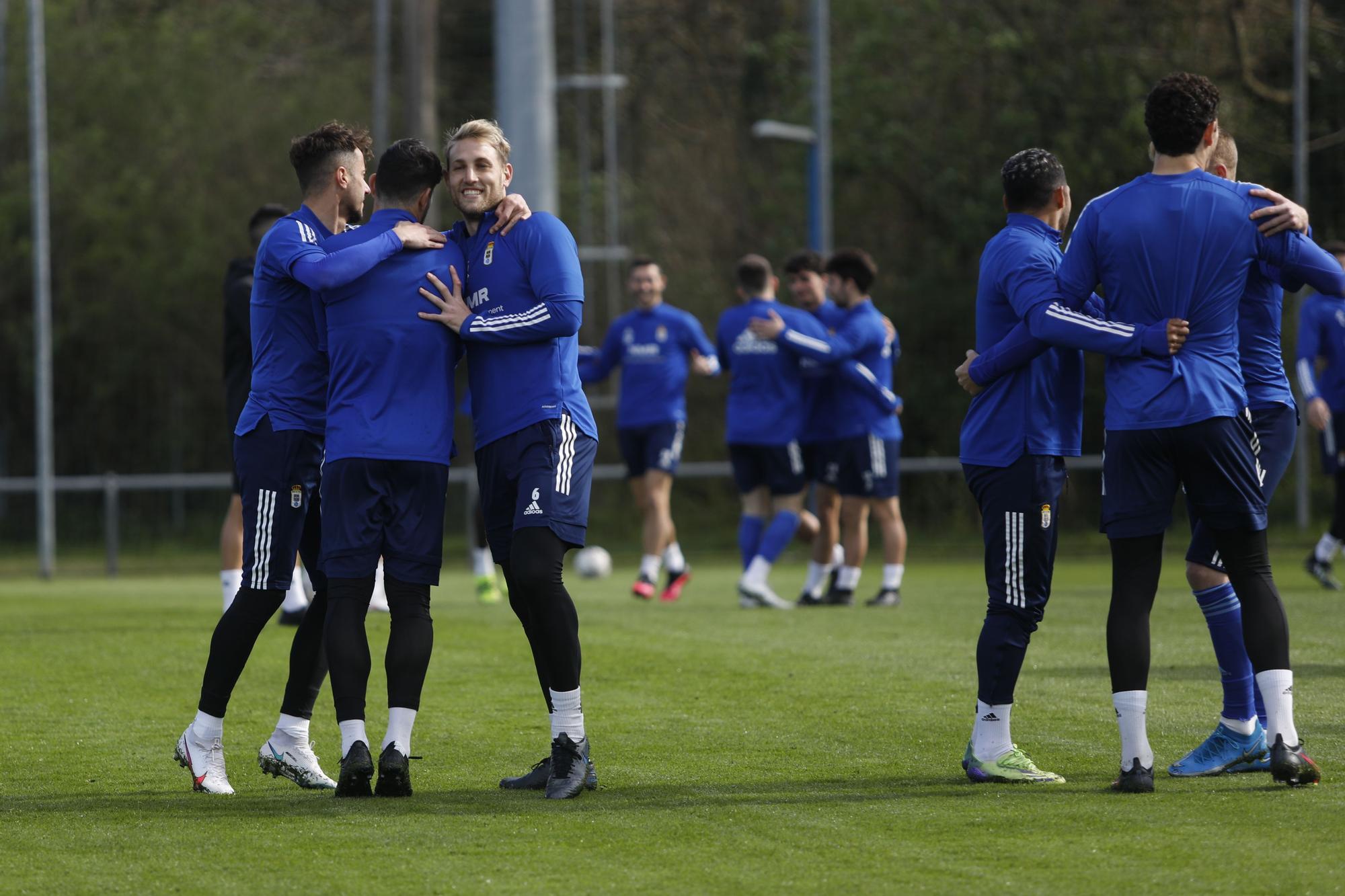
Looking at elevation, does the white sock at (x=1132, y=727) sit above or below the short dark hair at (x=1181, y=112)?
below

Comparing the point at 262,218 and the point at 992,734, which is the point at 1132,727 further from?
the point at 262,218

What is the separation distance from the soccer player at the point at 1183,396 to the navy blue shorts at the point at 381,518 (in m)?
2.00

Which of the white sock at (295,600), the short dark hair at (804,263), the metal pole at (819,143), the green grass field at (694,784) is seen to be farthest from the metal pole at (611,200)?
the green grass field at (694,784)

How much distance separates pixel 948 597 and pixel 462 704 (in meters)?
6.38

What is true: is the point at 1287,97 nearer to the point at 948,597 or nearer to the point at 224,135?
the point at 948,597

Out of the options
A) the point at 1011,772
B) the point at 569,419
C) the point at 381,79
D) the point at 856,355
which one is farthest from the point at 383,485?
the point at 381,79

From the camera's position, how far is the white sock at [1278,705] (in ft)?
17.7

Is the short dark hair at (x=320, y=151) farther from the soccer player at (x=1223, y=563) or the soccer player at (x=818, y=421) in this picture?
the soccer player at (x=818, y=421)

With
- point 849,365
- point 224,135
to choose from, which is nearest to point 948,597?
point 849,365

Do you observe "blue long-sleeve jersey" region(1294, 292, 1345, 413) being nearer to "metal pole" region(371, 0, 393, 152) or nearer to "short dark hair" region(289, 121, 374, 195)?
"short dark hair" region(289, 121, 374, 195)

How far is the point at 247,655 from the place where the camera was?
19.5 ft

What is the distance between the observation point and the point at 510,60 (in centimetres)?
1670

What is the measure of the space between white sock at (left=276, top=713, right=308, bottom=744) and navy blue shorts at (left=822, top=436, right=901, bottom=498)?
279 inches

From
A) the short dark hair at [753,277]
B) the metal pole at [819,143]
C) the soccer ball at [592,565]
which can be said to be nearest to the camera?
the short dark hair at [753,277]
